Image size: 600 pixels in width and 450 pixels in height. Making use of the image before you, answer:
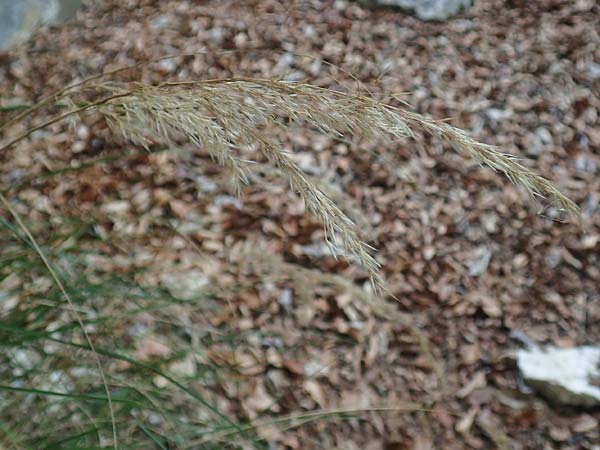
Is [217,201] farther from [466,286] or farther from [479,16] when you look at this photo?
[479,16]

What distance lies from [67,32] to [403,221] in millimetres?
1578

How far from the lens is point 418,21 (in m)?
3.23

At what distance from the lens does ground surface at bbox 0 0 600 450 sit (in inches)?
76.7

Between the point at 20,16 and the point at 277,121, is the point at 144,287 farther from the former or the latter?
the point at 20,16

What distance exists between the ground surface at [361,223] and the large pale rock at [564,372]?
0.04 m

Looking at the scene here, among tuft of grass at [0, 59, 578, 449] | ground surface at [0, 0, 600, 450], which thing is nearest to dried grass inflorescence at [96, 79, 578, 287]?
tuft of grass at [0, 59, 578, 449]

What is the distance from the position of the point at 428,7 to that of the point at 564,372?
5.86 ft

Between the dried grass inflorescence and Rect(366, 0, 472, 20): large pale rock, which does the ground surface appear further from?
the dried grass inflorescence

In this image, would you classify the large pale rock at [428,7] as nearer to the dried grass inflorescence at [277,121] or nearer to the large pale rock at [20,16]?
the large pale rock at [20,16]

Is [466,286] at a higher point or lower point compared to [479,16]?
lower

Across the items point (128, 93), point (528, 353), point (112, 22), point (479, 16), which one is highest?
point (128, 93)

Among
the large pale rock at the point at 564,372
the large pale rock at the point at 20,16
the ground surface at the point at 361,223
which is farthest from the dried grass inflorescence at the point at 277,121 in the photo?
the large pale rock at the point at 20,16

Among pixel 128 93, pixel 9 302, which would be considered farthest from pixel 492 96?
pixel 128 93

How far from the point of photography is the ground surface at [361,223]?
6.40ft
